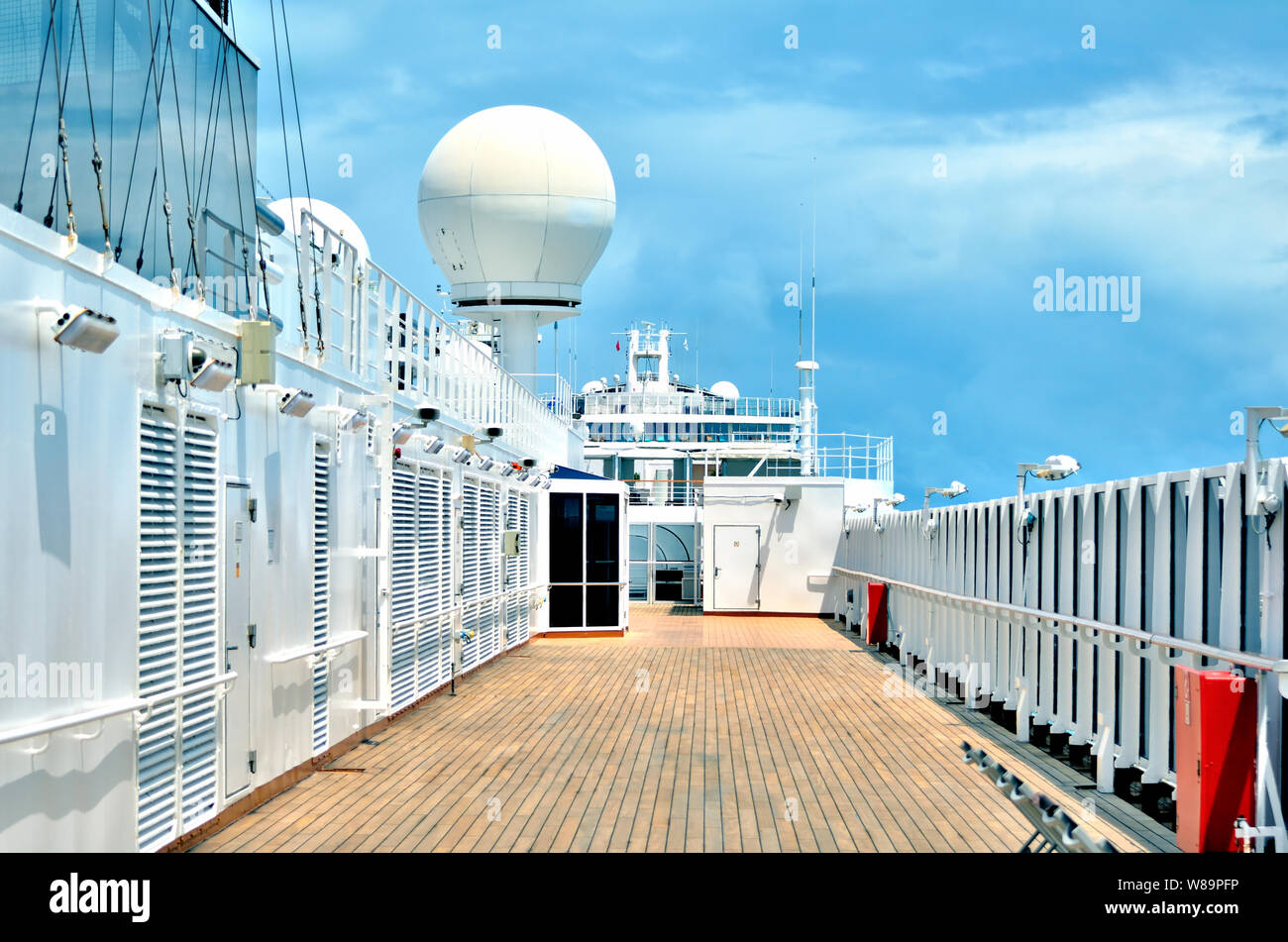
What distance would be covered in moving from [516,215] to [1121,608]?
1922 centimetres

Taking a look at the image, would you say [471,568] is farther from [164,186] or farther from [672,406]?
[672,406]

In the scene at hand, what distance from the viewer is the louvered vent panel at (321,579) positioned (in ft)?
31.8

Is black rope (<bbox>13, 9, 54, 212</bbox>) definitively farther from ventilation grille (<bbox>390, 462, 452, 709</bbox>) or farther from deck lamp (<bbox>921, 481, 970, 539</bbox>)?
deck lamp (<bbox>921, 481, 970, 539</bbox>)

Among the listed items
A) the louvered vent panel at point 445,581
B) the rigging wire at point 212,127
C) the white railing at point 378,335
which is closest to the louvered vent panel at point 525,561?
the white railing at point 378,335

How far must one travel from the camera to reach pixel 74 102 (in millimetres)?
6184

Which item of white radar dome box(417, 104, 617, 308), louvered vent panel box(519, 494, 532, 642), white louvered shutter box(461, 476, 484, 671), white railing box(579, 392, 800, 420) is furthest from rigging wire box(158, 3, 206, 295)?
white railing box(579, 392, 800, 420)

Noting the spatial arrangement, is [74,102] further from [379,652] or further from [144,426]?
[379,652]

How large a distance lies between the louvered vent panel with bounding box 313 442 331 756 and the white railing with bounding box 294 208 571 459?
2.63 feet

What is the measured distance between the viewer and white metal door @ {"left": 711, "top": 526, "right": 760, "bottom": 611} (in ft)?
86.9

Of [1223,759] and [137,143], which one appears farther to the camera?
[137,143]

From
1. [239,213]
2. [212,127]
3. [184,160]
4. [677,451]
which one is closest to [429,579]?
[239,213]

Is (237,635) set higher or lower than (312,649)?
higher

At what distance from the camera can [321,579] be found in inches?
388
